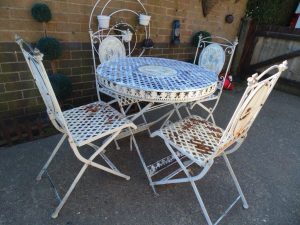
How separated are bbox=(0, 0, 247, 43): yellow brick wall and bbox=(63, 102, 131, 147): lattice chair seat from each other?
1.16 m

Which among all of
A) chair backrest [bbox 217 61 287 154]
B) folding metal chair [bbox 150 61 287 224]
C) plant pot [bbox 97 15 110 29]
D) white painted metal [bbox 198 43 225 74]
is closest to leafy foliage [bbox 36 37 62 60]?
plant pot [bbox 97 15 110 29]

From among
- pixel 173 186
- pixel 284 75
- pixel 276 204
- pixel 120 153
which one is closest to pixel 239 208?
pixel 276 204

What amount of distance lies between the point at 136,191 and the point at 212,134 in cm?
80

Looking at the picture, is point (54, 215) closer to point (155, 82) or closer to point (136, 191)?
point (136, 191)

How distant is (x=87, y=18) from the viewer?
270cm

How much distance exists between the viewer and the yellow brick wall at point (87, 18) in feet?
7.27

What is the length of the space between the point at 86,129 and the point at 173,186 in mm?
930

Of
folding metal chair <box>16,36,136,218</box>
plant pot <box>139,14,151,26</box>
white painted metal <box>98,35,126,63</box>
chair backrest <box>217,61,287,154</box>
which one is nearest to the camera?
chair backrest <box>217,61,287,154</box>

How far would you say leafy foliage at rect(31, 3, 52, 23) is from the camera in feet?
7.29

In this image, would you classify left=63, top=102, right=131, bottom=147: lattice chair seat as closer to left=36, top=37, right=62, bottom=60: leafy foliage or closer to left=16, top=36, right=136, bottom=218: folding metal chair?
left=16, top=36, right=136, bottom=218: folding metal chair

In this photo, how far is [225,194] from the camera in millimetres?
1935

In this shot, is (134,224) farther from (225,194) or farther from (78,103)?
(78,103)

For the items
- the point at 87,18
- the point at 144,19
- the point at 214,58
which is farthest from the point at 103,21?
the point at 214,58

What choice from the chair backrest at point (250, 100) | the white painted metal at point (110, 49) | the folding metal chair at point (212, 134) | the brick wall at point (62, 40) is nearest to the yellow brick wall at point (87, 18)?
the brick wall at point (62, 40)
